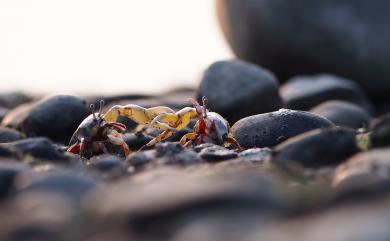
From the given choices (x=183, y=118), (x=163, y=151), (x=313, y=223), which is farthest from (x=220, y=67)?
(x=313, y=223)

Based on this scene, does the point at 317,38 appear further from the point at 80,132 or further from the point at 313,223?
the point at 313,223

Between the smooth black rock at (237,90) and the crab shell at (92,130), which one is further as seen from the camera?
the smooth black rock at (237,90)

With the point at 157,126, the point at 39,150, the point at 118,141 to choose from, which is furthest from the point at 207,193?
the point at 118,141

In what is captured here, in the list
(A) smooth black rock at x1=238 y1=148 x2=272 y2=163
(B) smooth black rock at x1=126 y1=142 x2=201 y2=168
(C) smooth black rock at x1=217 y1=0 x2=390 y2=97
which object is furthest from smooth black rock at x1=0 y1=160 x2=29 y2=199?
(C) smooth black rock at x1=217 y1=0 x2=390 y2=97

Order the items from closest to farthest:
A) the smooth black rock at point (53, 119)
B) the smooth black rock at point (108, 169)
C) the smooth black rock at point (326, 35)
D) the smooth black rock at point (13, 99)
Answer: the smooth black rock at point (108, 169) → the smooth black rock at point (53, 119) → the smooth black rock at point (13, 99) → the smooth black rock at point (326, 35)

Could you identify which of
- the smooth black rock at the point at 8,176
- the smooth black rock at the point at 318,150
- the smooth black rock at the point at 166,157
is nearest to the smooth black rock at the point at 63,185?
the smooth black rock at the point at 8,176

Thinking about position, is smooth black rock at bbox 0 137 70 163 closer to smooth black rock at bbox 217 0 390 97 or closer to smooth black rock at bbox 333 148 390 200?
smooth black rock at bbox 333 148 390 200

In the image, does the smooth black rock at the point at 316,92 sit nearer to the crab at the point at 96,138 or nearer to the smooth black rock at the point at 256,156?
the crab at the point at 96,138
